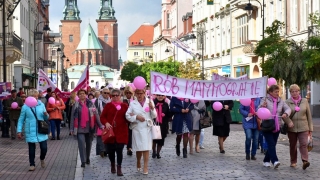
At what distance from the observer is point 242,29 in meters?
51.1

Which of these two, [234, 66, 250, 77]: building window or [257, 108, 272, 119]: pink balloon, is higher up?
[234, 66, 250, 77]: building window

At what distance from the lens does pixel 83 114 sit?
1509 centimetres

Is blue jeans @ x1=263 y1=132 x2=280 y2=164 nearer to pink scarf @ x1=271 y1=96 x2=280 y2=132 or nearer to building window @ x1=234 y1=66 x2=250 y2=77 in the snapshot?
pink scarf @ x1=271 y1=96 x2=280 y2=132

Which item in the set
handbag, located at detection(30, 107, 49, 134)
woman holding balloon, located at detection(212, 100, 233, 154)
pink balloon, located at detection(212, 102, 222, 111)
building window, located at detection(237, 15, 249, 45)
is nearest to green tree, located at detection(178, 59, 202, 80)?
building window, located at detection(237, 15, 249, 45)

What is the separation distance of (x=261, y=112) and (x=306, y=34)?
2447 centimetres

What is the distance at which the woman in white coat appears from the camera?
1312 centimetres

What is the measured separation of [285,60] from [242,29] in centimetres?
2123

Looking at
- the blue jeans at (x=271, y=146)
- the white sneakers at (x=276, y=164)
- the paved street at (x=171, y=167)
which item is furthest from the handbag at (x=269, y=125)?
the paved street at (x=171, y=167)

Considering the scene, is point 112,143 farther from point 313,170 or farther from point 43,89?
point 43,89

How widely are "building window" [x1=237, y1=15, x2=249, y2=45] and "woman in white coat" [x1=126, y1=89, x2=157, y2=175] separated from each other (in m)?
36.9

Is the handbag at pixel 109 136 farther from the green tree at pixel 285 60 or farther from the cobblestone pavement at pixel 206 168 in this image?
the green tree at pixel 285 60

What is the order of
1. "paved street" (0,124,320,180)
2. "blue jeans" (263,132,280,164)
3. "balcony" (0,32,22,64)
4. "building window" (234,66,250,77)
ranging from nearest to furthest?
"paved street" (0,124,320,180), "blue jeans" (263,132,280,164), "balcony" (0,32,22,64), "building window" (234,66,250,77)

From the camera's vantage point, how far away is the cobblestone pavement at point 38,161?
44.9 ft

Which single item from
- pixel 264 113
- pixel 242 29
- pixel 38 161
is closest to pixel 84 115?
pixel 38 161
